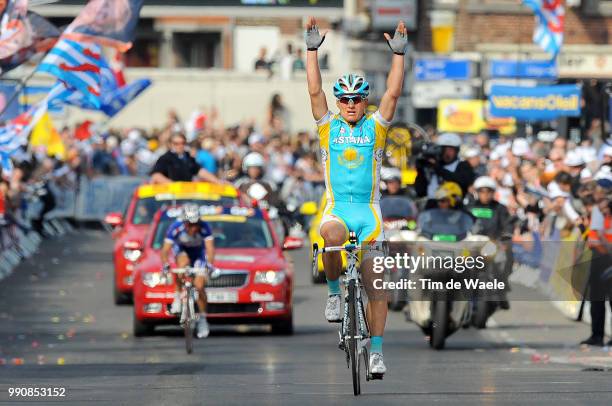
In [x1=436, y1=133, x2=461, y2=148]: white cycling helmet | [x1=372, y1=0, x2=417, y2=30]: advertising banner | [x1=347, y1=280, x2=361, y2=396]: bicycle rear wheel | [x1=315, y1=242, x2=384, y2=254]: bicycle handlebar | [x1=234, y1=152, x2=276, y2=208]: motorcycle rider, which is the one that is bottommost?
[x1=372, y1=0, x2=417, y2=30]: advertising banner

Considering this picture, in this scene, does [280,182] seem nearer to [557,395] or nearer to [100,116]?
[100,116]

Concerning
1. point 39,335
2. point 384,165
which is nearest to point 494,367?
point 39,335

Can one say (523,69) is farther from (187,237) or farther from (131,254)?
(187,237)

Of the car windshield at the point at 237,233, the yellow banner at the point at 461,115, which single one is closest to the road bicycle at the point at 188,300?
the car windshield at the point at 237,233

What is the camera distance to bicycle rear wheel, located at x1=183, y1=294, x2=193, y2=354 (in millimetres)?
18422

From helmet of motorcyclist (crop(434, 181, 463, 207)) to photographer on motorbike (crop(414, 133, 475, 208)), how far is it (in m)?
0.38

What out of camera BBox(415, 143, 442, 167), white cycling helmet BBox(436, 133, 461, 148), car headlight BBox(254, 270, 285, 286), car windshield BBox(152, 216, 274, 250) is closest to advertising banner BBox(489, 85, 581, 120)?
car windshield BBox(152, 216, 274, 250)

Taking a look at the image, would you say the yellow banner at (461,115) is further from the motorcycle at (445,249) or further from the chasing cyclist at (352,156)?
the chasing cyclist at (352,156)

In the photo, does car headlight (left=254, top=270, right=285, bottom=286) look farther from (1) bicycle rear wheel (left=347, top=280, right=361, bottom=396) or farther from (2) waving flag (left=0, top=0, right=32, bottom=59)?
(1) bicycle rear wheel (left=347, top=280, right=361, bottom=396)

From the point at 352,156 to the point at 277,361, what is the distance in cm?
474

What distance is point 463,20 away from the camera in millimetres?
47969

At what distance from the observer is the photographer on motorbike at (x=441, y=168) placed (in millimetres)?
20094

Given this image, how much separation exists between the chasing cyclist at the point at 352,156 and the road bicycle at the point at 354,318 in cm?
7

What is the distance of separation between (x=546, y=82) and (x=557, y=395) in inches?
1024
